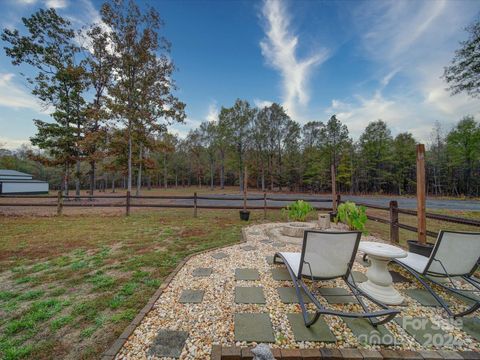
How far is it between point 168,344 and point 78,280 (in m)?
2.16

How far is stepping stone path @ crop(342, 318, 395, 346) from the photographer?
1.64 meters

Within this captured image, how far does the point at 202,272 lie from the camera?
3025 millimetres

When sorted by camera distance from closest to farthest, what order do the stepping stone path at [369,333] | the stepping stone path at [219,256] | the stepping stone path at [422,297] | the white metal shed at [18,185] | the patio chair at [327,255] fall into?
the stepping stone path at [369,333] < the patio chair at [327,255] < the stepping stone path at [422,297] < the stepping stone path at [219,256] < the white metal shed at [18,185]

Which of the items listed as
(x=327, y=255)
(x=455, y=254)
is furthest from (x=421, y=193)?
(x=327, y=255)

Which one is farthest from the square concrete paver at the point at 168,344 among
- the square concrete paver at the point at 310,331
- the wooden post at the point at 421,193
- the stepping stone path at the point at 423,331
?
the wooden post at the point at 421,193

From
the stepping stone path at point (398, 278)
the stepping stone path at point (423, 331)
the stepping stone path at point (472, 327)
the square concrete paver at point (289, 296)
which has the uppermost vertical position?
the stepping stone path at point (423, 331)

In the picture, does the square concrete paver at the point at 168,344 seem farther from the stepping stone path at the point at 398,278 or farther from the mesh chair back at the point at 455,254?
the stepping stone path at the point at 398,278

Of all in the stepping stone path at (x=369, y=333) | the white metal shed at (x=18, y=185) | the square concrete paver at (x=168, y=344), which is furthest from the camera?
the white metal shed at (x=18, y=185)

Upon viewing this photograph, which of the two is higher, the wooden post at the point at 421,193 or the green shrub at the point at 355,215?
the wooden post at the point at 421,193

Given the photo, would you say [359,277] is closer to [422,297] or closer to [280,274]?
[422,297]

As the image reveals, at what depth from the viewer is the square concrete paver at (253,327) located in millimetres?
1666

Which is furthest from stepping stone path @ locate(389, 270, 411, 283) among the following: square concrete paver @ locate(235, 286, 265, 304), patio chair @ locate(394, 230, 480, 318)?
square concrete paver @ locate(235, 286, 265, 304)

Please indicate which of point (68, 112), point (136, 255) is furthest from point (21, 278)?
point (68, 112)

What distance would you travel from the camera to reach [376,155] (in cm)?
2650
